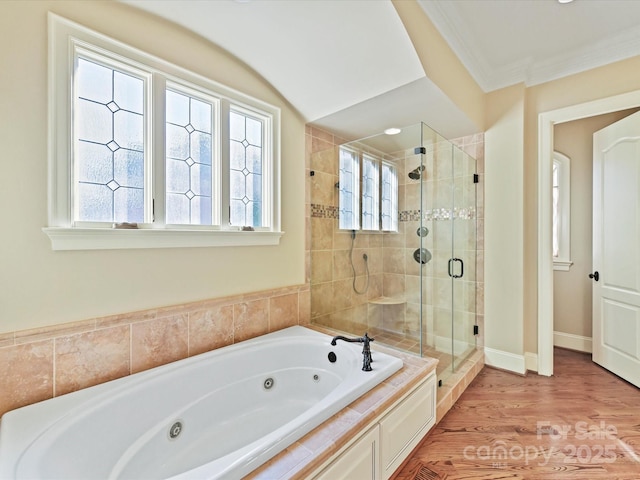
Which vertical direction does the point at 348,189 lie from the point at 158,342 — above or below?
above

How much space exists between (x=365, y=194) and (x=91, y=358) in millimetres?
2347

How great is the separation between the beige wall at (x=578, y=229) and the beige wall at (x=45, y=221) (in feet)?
11.6

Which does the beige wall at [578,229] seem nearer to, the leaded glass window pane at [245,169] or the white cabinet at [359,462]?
the white cabinet at [359,462]

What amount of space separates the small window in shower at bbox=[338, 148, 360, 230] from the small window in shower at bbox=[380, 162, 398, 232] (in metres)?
0.24

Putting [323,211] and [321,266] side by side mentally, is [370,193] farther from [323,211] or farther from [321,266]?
[321,266]

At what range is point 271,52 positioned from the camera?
73.5 inches

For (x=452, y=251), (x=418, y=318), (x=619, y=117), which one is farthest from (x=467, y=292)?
(x=619, y=117)

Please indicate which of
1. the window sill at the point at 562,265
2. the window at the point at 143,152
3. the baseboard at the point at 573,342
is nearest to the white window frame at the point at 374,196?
the window at the point at 143,152

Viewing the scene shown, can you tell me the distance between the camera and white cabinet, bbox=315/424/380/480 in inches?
41.6

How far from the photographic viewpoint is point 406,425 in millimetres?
1495

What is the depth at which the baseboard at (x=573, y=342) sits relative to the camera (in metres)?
3.08

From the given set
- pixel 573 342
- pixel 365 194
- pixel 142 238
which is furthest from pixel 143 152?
pixel 573 342

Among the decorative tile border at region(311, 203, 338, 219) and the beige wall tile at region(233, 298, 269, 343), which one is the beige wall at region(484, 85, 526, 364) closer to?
the decorative tile border at region(311, 203, 338, 219)

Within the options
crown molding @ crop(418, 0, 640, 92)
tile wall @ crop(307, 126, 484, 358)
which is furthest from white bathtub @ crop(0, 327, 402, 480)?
crown molding @ crop(418, 0, 640, 92)
